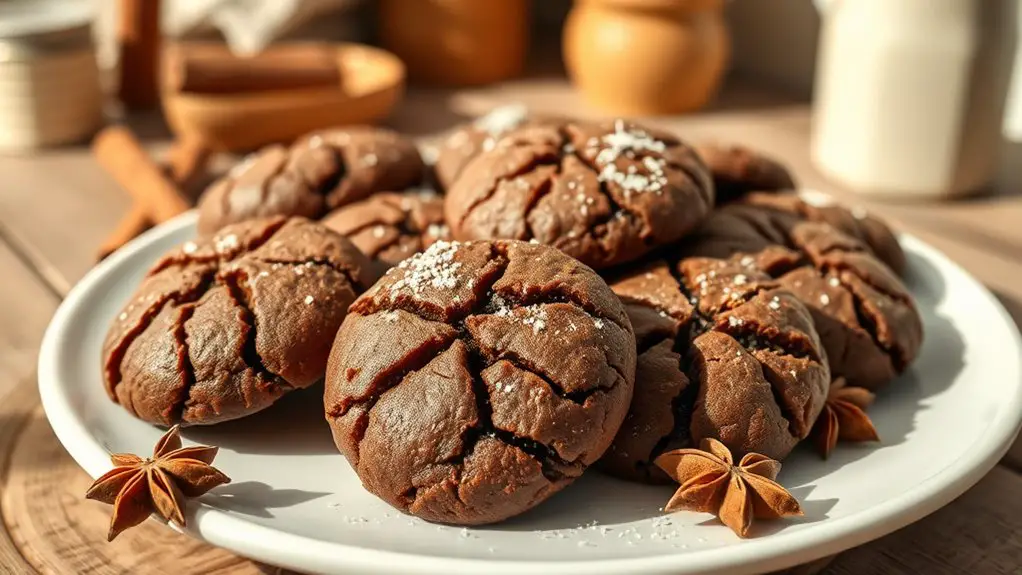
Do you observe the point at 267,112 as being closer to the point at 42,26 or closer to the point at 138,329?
the point at 42,26

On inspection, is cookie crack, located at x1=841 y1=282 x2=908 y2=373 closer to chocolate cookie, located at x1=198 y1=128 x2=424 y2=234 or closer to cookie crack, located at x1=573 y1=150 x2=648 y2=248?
cookie crack, located at x1=573 y1=150 x2=648 y2=248

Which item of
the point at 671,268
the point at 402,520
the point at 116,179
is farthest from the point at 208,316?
the point at 116,179

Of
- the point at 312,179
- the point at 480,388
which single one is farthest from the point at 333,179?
the point at 480,388

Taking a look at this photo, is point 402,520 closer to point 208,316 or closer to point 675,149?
point 208,316

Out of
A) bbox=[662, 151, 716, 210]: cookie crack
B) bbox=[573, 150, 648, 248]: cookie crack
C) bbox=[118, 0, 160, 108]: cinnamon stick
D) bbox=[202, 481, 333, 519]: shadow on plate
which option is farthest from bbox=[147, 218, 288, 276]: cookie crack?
bbox=[118, 0, 160, 108]: cinnamon stick

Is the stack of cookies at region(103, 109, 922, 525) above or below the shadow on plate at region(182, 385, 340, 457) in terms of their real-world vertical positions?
above

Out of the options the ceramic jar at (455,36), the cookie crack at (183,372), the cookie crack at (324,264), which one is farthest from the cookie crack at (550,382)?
the ceramic jar at (455,36)
